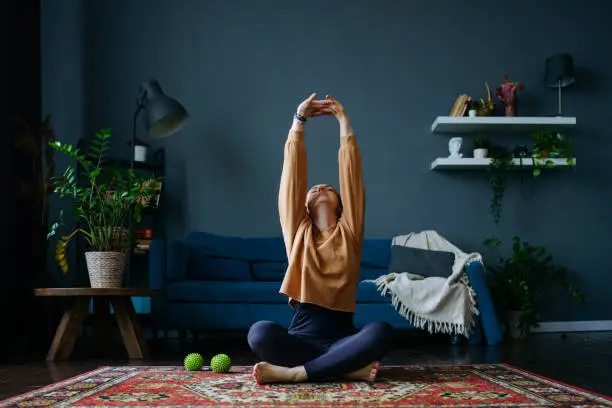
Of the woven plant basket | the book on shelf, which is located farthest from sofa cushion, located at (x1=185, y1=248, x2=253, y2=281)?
the woven plant basket

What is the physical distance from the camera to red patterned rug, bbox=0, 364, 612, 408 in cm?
203

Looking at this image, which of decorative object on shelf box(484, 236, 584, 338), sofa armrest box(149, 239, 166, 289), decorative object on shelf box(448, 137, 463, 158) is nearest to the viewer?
sofa armrest box(149, 239, 166, 289)

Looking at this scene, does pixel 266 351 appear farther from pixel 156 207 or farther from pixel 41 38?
pixel 41 38

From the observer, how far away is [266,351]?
2297 mm

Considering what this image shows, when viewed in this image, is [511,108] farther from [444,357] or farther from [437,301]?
[444,357]

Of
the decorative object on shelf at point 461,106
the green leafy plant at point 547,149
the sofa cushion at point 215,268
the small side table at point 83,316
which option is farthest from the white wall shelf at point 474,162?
the small side table at point 83,316

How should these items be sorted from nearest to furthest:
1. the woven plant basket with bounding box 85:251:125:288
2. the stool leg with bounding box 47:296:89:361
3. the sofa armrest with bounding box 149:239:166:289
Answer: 1. the stool leg with bounding box 47:296:89:361
2. the woven plant basket with bounding box 85:251:125:288
3. the sofa armrest with bounding box 149:239:166:289

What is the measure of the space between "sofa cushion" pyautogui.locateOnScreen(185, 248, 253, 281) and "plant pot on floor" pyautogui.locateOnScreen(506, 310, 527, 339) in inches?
74.5

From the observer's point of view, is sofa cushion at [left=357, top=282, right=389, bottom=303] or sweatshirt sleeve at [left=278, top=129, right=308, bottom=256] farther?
sofa cushion at [left=357, top=282, right=389, bottom=303]

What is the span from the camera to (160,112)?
4703 millimetres

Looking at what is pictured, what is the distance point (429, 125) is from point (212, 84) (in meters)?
1.76

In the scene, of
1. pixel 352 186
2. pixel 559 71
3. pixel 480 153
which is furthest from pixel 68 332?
pixel 559 71

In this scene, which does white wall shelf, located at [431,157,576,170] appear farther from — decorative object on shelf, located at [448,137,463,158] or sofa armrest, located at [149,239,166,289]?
sofa armrest, located at [149,239,166,289]

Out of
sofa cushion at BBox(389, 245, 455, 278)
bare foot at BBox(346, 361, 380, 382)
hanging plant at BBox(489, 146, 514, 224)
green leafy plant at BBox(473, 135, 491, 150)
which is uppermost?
green leafy plant at BBox(473, 135, 491, 150)
